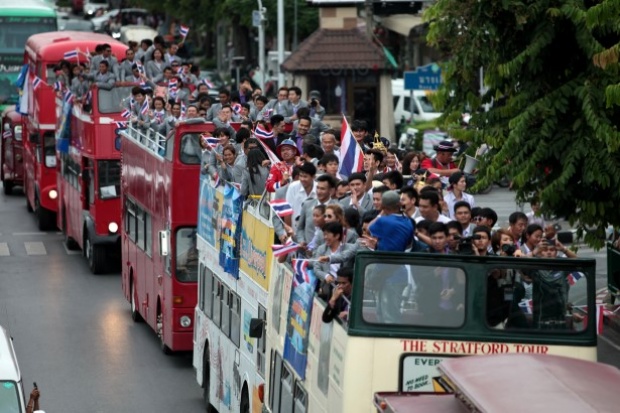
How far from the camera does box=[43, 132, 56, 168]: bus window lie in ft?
126

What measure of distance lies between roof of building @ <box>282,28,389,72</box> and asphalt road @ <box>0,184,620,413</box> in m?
18.2

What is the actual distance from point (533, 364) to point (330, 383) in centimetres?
297

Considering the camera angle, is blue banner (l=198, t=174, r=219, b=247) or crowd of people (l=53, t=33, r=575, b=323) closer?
crowd of people (l=53, t=33, r=575, b=323)

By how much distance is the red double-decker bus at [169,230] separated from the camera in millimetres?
23922

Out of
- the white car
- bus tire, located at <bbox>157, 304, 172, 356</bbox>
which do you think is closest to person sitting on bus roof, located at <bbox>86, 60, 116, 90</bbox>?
Result: bus tire, located at <bbox>157, 304, 172, 356</bbox>

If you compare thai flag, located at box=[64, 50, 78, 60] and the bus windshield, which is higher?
thai flag, located at box=[64, 50, 78, 60]

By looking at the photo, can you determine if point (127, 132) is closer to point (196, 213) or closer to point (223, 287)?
point (196, 213)

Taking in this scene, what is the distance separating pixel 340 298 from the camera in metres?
13.3

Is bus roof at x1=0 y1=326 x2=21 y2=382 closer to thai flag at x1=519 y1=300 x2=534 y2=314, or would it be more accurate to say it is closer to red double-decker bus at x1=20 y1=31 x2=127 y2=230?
thai flag at x1=519 y1=300 x2=534 y2=314

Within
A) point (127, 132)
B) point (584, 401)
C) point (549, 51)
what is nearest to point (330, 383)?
point (584, 401)

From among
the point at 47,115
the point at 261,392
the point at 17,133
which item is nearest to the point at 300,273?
the point at 261,392

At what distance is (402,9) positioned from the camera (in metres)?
54.8

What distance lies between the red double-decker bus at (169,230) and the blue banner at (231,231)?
3.38m

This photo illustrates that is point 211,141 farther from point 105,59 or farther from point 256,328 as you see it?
point 105,59
